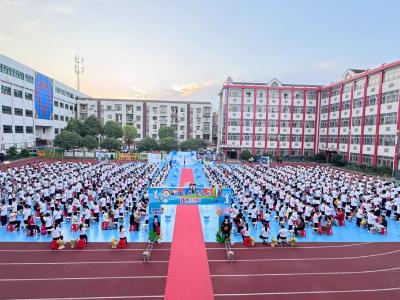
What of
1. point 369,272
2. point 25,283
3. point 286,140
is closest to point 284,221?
point 369,272

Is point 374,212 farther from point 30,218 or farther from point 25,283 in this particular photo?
point 30,218

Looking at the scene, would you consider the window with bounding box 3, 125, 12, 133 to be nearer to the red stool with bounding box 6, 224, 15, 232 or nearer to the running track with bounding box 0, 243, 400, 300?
the red stool with bounding box 6, 224, 15, 232

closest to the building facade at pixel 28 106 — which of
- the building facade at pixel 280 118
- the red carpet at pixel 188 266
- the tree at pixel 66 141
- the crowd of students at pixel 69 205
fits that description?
the tree at pixel 66 141

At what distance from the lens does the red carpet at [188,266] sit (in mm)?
8039

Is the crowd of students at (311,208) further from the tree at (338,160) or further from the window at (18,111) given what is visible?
the window at (18,111)

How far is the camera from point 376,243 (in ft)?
41.6

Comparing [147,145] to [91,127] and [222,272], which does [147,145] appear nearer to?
[91,127]

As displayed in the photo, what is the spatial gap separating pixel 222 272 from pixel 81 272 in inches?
193

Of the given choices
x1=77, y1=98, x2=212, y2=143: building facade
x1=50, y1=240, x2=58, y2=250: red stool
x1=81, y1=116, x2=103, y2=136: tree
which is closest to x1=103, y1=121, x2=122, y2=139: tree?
x1=81, y1=116, x2=103, y2=136: tree

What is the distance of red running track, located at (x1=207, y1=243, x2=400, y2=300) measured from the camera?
832 cm

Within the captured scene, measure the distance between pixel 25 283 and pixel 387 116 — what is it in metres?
39.6

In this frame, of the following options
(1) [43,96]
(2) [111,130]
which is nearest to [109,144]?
(2) [111,130]

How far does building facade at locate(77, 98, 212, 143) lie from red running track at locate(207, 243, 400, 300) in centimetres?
5874

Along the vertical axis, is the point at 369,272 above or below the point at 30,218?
below
